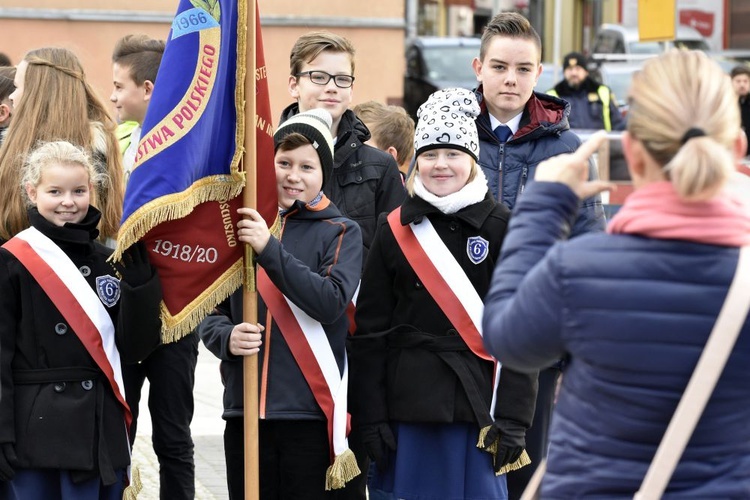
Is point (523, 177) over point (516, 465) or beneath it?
over

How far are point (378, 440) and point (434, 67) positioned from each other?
53.8ft

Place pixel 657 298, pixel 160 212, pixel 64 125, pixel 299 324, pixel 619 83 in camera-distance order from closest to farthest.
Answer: pixel 657 298, pixel 160 212, pixel 299 324, pixel 64 125, pixel 619 83

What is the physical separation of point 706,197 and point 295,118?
263cm

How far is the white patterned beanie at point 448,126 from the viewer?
4797 millimetres

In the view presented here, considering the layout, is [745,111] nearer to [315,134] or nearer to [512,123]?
[512,123]

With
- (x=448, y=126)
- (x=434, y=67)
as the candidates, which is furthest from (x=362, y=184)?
(x=434, y=67)

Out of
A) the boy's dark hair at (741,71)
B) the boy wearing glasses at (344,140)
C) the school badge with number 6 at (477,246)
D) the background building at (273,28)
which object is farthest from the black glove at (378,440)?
→ the background building at (273,28)

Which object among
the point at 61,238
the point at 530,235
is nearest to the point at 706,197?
the point at 530,235

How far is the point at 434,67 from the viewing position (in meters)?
20.7

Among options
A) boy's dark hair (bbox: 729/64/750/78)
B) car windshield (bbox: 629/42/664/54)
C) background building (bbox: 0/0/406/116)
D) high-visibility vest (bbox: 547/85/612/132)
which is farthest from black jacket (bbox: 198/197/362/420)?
car windshield (bbox: 629/42/664/54)

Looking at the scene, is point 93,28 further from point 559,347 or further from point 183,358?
point 559,347

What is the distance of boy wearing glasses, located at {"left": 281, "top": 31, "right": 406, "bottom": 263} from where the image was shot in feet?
18.2

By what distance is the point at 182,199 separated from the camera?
4465 mm

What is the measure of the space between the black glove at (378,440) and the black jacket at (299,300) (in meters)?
0.20
